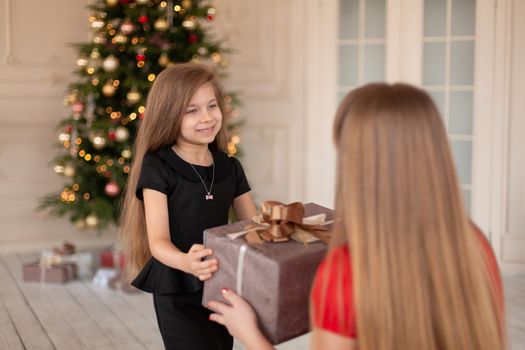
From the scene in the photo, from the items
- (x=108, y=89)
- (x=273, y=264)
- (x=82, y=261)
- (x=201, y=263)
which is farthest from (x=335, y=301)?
(x=82, y=261)

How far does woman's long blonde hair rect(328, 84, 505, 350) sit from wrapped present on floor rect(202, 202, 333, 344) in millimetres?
273

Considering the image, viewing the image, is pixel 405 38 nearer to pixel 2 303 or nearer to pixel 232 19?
pixel 232 19

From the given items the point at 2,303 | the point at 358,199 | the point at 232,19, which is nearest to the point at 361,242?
the point at 358,199

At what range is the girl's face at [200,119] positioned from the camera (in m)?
1.89

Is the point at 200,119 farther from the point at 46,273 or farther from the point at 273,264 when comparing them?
the point at 46,273

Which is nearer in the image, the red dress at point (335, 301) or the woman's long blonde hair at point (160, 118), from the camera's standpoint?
the red dress at point (335, 301)

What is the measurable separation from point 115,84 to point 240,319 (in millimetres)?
3138

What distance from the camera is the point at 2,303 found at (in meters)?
3.94

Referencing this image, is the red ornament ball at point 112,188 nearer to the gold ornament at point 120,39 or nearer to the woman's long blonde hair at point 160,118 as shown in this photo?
the gold ornament at point 120,39

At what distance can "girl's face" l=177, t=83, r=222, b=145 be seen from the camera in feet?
6.20

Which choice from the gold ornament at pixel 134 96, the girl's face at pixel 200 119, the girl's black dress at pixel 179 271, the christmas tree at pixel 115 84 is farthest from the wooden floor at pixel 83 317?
the girl's face at pixel 200 119

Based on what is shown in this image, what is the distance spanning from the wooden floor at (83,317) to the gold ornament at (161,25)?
1.60 metres

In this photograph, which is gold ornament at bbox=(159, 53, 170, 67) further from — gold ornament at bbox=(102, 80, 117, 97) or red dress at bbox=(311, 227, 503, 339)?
red dress at bbox=(311, 227, 503, 339)

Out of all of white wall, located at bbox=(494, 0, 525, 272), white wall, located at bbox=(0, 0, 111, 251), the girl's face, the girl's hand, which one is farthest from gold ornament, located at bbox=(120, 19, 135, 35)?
the girl's hand
